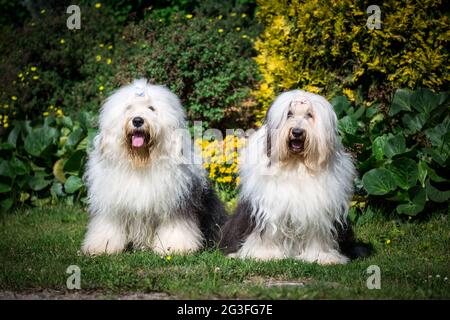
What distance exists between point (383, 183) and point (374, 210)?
41 cm

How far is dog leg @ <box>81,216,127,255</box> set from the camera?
17.9 feet

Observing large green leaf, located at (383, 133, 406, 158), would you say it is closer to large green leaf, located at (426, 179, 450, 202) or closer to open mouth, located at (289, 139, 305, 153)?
large green leaf, located at (426, 179, 450, 202)

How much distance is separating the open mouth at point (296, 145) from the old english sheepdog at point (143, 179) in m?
1.00

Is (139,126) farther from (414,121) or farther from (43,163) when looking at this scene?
(43,163)

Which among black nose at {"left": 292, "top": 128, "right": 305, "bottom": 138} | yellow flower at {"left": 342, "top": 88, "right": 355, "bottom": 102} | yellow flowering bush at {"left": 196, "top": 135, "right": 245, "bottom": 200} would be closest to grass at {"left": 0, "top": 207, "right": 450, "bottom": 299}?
black nose at {"left": 292, "top": 128, "right": 305, "bottom": 138}

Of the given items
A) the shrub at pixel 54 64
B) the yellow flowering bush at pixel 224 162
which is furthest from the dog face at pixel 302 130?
the shrub at pixel 54 64

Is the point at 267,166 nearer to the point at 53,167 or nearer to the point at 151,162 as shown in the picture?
the point at 151,162

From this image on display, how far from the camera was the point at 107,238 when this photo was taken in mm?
5473

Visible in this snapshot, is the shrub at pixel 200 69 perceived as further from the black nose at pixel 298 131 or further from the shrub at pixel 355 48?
the black nose at pixel 298 131

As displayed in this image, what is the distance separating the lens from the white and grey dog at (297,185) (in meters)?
4.97

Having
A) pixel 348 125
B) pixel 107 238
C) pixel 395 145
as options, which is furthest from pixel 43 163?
pixel 395 145

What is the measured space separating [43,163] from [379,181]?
444 cm

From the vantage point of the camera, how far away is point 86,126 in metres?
8.04

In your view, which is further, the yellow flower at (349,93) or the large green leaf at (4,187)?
the large green leaf at (4,187)
